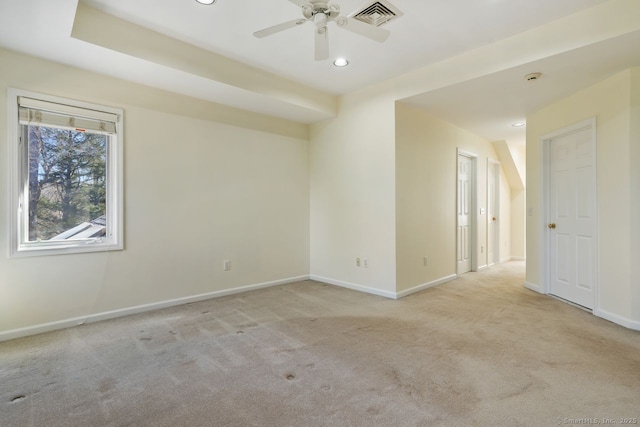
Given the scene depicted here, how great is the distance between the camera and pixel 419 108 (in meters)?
4.23

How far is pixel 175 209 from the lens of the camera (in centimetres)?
368

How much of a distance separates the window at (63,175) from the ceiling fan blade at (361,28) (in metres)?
2.51

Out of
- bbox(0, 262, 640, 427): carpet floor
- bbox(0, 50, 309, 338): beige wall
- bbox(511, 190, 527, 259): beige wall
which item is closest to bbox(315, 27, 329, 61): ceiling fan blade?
bbox(0, 50, 309, 338): beige wall

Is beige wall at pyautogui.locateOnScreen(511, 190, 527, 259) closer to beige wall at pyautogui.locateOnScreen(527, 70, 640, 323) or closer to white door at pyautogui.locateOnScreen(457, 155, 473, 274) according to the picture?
white door at pyautogui.locateOnScreen(457, 155, 473, 274)

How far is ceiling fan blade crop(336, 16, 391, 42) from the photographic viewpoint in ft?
7.33

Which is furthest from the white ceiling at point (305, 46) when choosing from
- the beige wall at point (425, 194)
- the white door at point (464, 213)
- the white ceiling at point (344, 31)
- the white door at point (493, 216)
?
the white door at point (493, 216)

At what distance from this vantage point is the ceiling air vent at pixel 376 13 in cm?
213

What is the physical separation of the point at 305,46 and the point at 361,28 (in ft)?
3.35

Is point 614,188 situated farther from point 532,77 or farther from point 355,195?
point 355,195

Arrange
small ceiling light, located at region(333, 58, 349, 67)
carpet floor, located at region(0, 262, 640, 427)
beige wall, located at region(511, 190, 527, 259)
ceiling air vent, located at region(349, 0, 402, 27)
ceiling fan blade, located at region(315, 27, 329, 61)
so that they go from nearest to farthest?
carpet floor, located at region(0, 262, 640, 427) < ceiling air vent, located at region(349, 0, 402, 27) < ceiling fan blade, located at region(315, 27, 329, 61) < small ceiling light, located at region(333, 58, 349, 67) < beige wall, located at region(511, 190, 527, 259)

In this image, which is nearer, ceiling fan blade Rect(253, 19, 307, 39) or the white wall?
ceiling fan blade Rect(253, 19, 307, 39)

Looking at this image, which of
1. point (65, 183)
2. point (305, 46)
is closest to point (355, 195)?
point (305, 46)

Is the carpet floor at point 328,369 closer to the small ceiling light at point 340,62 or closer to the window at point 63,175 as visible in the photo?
the window at point 63,175

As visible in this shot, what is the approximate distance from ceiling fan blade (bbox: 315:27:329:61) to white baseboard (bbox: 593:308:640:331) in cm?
371
